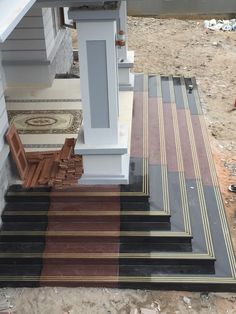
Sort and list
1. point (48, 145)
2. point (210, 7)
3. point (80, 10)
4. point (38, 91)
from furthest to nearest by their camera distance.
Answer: point (38, 91), point (210, 7), point (48, 145), point (80, 10)

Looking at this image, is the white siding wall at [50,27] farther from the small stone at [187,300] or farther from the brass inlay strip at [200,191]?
the small stone at [187,300]

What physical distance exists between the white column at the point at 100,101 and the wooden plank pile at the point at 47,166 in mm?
230

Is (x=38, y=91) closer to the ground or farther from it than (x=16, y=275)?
farther from it

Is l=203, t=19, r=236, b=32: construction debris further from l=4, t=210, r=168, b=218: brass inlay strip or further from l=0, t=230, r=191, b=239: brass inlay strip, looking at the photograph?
l=0, t=230, r=191, b=239: brass inlay strip

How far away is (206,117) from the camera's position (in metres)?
11.3

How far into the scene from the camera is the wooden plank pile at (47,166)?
709cm

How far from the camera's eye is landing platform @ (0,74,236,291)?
630 centimetres

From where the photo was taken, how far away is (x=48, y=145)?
8008 mm

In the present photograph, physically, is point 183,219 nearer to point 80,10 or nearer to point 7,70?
point 80,10

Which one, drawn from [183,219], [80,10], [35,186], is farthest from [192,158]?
[80,10]

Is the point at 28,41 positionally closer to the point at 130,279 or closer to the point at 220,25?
the point at 130,279

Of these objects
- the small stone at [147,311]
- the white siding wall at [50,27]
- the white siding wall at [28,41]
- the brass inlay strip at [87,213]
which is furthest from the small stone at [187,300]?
the white siding wall at [50,27]

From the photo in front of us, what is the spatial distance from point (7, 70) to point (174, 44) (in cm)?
786

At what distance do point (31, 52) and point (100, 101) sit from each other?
4.01 m
